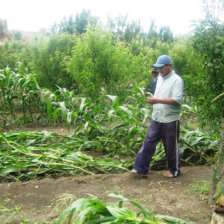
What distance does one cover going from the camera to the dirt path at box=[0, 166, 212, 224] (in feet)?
8.03

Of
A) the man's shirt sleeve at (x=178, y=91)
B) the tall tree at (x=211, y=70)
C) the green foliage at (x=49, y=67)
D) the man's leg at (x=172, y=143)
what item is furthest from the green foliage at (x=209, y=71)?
the green foliage at (x=49, y=67)

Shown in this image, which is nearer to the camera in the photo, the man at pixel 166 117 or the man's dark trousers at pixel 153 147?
the man at pixel 166 117

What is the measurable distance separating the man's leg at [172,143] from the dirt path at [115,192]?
0.16 m

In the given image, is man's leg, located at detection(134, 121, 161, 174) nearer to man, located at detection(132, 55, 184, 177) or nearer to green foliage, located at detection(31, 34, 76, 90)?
man, located at detection(132, 55, 184, 177)

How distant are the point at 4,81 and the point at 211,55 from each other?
510 centimetres

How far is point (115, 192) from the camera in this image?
2.98 meters

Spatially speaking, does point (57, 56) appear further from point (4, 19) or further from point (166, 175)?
point (4, 19)

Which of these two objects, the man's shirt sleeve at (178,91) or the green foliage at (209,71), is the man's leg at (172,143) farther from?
the green foliage at (209,71)

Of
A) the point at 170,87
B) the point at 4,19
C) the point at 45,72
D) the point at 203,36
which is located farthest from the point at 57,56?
the point at 4,19

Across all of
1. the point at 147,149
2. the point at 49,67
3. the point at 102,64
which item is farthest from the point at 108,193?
the point at 49,67

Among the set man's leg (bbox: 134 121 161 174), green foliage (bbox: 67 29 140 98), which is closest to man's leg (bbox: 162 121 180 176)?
man's leg (bbox: 134 121 161 174)

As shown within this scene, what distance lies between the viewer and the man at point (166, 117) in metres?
3.22

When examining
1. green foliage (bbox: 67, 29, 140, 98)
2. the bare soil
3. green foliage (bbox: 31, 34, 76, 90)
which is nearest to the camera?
the bare soil

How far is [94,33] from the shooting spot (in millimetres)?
6188
